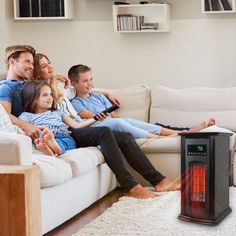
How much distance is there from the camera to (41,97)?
3912 millimetres

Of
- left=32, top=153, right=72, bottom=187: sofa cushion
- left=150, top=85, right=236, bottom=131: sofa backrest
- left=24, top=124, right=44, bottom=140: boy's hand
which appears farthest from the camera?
left=150, top=85, right=236, bottom=131: sofa backrest

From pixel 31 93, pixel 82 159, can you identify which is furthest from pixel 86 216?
pixel 31 93

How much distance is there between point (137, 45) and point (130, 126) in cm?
158

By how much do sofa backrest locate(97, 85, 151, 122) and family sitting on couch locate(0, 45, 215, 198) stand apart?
1.53 feet

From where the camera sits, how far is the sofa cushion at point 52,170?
306 centimetres

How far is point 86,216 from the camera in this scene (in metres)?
3.60

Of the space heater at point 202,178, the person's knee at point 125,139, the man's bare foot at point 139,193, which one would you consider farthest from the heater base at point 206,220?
the person's knee at point 125,139

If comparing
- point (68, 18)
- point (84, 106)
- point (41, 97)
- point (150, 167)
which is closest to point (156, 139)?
point (150, 167)

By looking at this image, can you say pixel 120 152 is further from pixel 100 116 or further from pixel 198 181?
pixel 198 181

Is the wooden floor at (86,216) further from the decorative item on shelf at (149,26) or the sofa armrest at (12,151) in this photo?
the decorative item on shelf at (149,26)

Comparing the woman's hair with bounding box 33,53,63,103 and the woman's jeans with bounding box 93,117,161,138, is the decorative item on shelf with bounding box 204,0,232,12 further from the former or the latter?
the woman's hair with bounding box 33,53,63,103

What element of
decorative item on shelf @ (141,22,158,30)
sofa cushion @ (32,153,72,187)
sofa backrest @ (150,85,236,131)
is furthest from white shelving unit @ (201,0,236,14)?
sofa cushion @ (32,153,72,187)

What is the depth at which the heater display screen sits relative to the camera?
326cm

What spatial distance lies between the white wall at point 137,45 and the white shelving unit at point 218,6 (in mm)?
137
